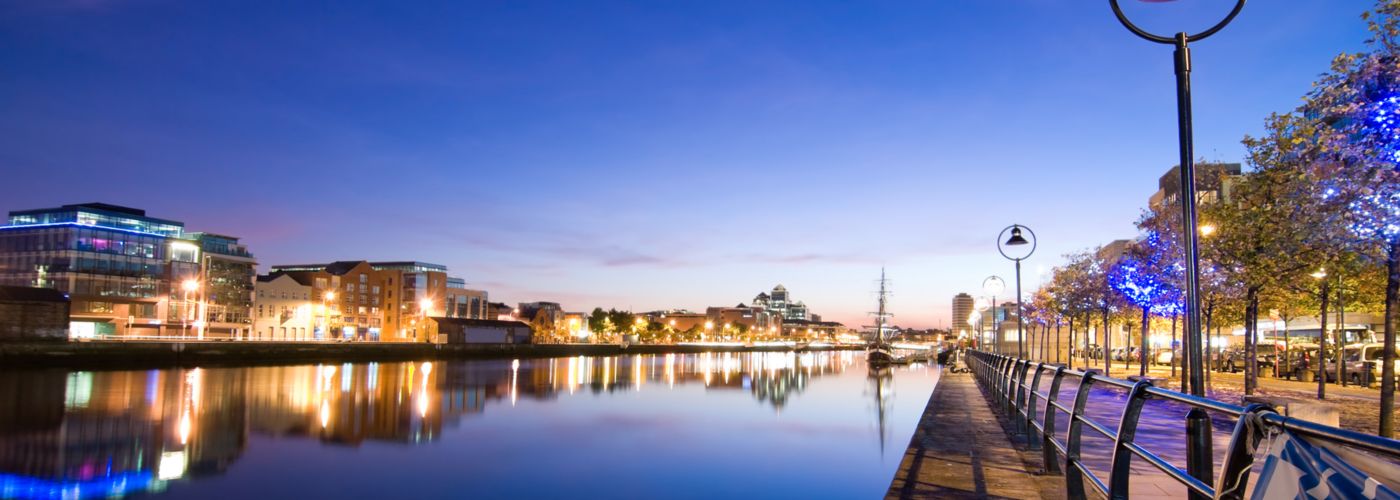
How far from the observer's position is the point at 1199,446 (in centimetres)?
515

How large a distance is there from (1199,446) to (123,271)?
416ft

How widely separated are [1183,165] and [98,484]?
804 inches

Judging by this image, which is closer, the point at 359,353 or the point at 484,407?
the point at 484,407

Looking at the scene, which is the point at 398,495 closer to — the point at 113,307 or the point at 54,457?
the point at 54,457

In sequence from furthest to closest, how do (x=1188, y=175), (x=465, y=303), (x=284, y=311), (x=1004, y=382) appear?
(x=465, y=303), (x=284, y=311), (x=1004, y=382), (x=1188, y=175)

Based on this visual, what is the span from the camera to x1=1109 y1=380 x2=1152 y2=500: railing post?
20.7ft

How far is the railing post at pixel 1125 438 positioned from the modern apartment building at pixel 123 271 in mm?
110694

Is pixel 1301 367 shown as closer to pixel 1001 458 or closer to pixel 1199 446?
pixel 1001 458

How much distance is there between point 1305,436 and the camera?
3.57 m

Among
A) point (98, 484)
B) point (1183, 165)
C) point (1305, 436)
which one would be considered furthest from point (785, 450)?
point (1305, 436)

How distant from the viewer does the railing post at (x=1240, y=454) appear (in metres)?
4.10

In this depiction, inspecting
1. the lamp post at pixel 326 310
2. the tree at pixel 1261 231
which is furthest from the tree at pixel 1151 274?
the lamp post at pixel 326 310

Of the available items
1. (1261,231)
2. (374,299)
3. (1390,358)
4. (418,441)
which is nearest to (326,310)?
(374,299)

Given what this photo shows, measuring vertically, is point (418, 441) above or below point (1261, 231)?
below
